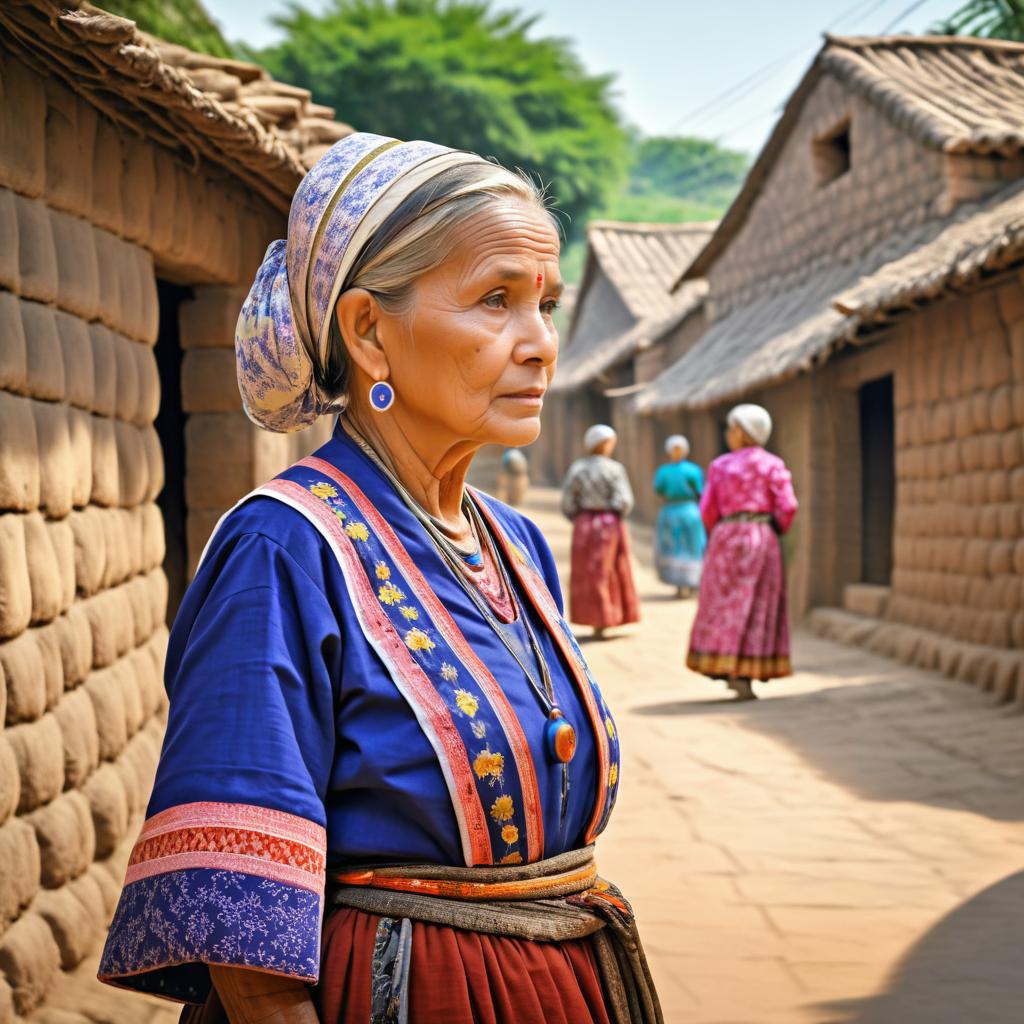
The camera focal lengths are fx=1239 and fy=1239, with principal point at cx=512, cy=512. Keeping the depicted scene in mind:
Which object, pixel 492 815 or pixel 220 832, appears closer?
pixel 220 832

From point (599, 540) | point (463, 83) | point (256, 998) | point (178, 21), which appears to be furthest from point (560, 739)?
point (463, 83)

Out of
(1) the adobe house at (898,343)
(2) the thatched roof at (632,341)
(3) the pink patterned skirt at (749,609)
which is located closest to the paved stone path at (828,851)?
(3) the pink patterned skirt at (749,609)

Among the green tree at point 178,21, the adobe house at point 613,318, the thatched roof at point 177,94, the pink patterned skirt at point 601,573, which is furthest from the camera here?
the adobe house at point 613,318

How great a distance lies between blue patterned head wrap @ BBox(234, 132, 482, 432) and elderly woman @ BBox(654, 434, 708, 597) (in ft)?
41.2

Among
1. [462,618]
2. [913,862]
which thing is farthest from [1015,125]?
[462,618]

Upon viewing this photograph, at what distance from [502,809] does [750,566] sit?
7.10m

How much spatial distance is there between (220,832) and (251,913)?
9 centimetres

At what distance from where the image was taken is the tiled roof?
23406 mm

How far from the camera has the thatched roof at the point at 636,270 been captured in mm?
22469

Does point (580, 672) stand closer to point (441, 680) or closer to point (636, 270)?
point (441, 680)

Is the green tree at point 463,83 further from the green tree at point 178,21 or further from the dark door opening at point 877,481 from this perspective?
the dark door opening at point 877,481

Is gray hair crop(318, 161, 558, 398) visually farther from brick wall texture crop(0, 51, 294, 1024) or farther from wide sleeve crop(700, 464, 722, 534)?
wide sleeve crop(700, 464, 722, 534)

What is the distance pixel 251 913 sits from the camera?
1.32 m

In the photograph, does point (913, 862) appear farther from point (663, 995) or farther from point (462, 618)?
point (462, 618)
